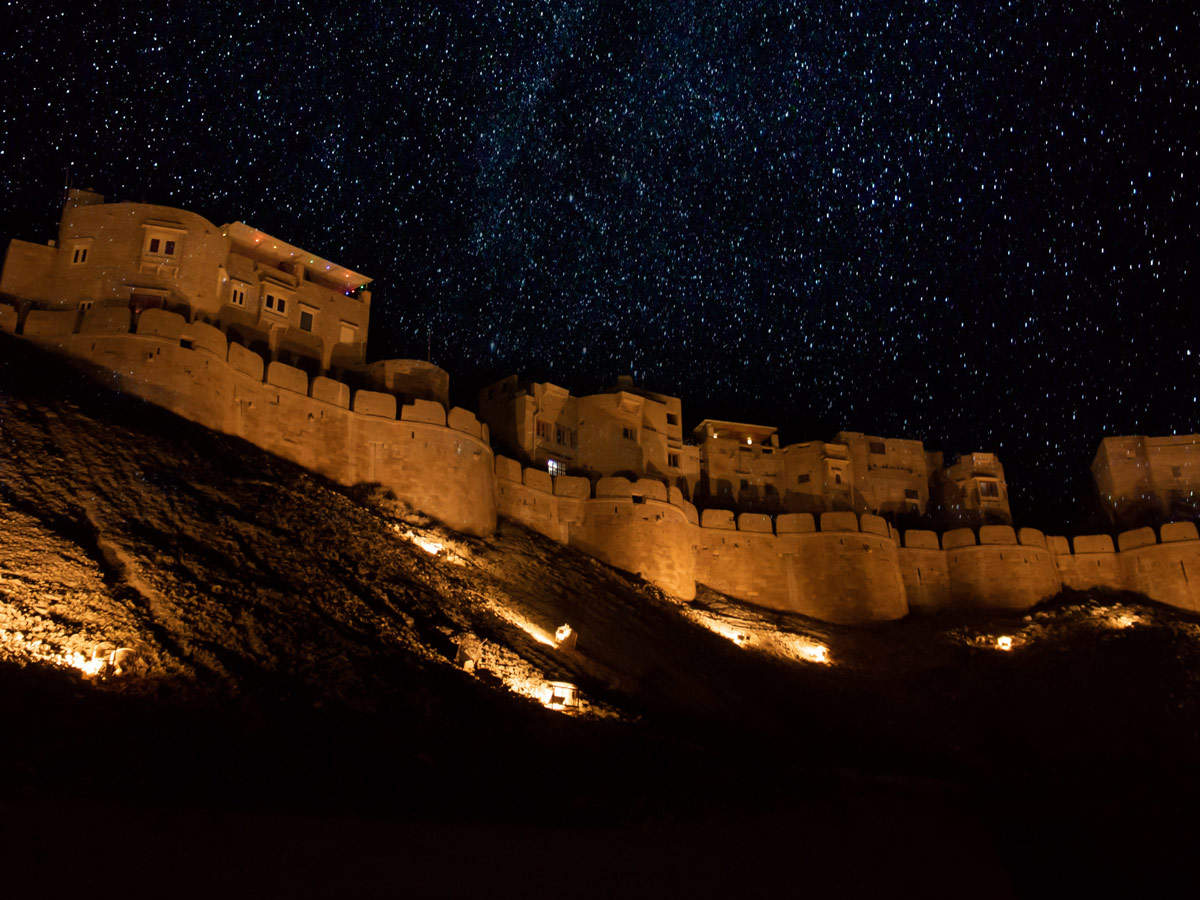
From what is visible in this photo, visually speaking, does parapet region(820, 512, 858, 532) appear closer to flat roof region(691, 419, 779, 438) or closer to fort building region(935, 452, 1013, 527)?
fort building region(935, 452, 1013, 527)

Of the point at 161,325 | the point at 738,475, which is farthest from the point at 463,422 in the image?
the point at 738,475

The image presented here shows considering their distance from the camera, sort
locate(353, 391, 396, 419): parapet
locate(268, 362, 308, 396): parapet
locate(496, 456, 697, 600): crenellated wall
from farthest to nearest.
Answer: locate(496, 456, 697, 600): crenellated wall < locate(353, 391, 396, 419): parapet < locate(268, 362, 308, 396): parapet

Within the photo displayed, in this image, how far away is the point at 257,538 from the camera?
2159cm

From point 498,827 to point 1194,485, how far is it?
135ft

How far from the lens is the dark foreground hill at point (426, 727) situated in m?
12.7

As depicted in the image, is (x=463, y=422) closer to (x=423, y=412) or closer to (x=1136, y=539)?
(x=423, y=412)

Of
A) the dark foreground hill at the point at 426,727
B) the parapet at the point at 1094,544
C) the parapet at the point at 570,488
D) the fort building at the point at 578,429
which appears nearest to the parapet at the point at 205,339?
the dark foreground hill at the point at 426,727

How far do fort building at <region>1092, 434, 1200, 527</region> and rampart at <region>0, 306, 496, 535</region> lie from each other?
29375 mm

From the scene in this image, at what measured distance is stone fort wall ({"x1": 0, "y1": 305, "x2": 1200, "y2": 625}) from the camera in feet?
88.1

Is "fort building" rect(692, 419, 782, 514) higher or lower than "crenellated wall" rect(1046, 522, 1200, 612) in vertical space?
higher

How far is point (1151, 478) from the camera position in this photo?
4503 cm

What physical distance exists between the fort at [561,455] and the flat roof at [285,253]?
0.25ft

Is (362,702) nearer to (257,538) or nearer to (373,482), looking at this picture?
(257,538)

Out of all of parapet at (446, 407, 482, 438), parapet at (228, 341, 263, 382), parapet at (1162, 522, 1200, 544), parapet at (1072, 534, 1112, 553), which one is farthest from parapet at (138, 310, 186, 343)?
parapet at (1162, 522, 1200, 544)
